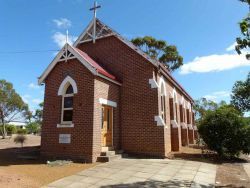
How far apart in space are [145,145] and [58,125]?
494 centimetres

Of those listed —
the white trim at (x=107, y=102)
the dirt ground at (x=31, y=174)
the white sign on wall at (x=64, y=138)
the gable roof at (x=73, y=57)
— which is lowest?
the dirt ground at (x=31, y=174)

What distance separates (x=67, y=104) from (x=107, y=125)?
253 cm

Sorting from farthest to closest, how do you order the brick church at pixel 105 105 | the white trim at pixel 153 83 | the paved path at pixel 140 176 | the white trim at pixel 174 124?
the white trim at pixel 174 124 → the white trim at pixel 153 83 → the brick church at pixel 105 105 → the paved path at pixel 140 176

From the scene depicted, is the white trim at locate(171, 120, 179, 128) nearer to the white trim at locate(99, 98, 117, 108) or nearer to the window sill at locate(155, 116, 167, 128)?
the window sill at locate(155, 116, 167, 128)

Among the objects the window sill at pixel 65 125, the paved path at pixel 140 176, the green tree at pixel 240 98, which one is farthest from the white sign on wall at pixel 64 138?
the green tree at pixel 240 98

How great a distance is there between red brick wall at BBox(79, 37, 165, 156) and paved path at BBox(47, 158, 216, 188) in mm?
2513

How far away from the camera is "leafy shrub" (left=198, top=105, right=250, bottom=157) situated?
14.4m

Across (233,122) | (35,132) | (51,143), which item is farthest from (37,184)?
(35,132)

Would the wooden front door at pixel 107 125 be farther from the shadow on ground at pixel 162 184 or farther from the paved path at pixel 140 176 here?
the shadow on ground at pixel 162 184

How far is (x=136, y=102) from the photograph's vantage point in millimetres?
15062

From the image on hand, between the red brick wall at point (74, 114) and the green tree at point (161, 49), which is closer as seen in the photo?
the red brick wall at point (74, 114)

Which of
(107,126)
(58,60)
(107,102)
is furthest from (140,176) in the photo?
(58,60)

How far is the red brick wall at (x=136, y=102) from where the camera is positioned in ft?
46.6

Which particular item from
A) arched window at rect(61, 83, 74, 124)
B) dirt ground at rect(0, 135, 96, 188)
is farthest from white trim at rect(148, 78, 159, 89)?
dirt ground at rect(0, 135, 96, 188)
